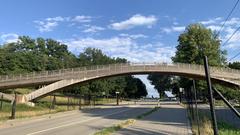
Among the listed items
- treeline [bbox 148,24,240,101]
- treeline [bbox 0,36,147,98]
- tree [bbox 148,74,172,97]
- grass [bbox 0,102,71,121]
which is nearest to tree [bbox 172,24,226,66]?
treeline [bbox 148,24,240,101]

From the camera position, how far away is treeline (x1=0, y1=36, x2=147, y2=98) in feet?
300

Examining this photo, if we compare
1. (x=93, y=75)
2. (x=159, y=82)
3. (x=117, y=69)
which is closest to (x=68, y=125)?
(x=93, y=75)

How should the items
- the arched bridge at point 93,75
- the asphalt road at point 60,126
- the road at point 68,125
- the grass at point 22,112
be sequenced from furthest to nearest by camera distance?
the arched bridge at point 93,75
the grass at point 22,112
the road at point 68,125
the asphalt road at point 60,126

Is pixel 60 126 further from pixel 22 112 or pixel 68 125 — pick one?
pixel 22 112

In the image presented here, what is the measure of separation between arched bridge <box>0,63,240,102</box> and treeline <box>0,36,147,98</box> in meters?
13.3

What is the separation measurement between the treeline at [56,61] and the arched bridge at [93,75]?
43.6 feet

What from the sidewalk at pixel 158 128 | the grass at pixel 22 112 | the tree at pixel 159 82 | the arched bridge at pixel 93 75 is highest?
the tree at pixel 159 82

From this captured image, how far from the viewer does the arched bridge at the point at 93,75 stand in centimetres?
6419

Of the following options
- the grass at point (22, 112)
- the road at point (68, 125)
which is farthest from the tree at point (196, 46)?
the road at point (68, 125)

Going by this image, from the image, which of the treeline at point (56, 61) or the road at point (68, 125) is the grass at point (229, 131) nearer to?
the road at point (68, 125)

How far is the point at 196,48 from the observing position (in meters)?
80.7

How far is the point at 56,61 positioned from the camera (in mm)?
131125

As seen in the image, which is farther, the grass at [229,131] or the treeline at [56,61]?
the treeline at [56,61]

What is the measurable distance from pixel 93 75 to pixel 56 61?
212ft
